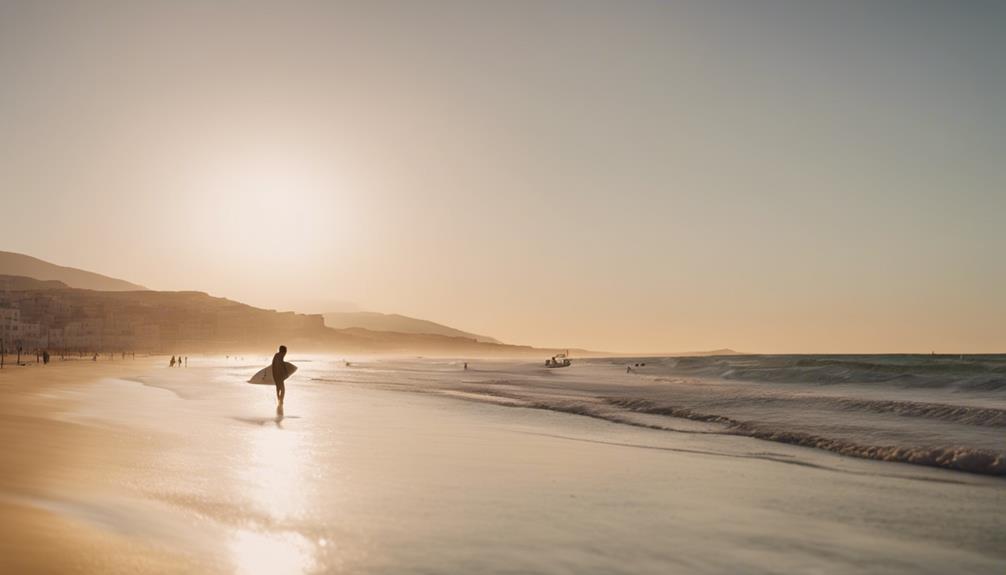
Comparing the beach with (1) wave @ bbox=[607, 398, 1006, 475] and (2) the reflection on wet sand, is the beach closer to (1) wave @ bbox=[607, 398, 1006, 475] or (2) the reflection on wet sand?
(2) the reflection on wet sand

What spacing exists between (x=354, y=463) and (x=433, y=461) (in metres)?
1.48

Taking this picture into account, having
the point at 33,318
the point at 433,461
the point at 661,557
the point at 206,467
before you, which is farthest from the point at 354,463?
the point at 33,318

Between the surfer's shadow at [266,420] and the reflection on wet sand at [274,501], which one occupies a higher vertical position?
the reflection on wet sand at [274,501]

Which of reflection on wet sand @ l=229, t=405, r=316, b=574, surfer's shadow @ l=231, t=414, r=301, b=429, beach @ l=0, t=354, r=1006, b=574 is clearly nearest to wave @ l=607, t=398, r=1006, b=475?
beach @ l=0, t=354, r=1006, b=574

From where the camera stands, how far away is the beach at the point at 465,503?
6512 millimetres

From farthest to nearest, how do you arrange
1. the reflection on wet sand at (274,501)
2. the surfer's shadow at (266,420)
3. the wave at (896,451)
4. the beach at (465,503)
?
the surfer's shadow at (266,420), the wave at (896,451), the beach at (465,503), the reflection on wet sand at (274,501)

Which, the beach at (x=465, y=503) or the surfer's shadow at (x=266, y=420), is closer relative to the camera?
the beach at (x=465, y=503)

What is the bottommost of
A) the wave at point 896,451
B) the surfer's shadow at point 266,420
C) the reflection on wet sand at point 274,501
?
the surfer's shadow at point 266,420

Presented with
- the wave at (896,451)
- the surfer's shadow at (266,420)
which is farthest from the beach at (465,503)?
the surfer's shadow at (266,420)

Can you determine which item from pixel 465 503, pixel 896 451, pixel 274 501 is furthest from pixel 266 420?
pixel 896 451

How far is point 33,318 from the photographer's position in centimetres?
19938

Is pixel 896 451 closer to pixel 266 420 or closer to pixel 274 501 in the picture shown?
pixel 274 501

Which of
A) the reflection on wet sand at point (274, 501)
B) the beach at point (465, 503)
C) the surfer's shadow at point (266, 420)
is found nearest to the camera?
the reflection on wet sand at point (274, 501)

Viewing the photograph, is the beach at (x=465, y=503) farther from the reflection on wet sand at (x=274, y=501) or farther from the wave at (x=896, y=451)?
the wave at (x=896, y=451)
